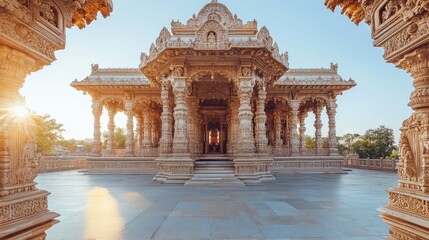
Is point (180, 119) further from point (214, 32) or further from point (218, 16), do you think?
point (218, 16)

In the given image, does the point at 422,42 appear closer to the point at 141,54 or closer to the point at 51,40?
the point at 51,40

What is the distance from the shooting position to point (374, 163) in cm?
2197

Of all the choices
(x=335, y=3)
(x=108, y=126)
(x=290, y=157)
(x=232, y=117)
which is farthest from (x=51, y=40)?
(x=108, y=126)

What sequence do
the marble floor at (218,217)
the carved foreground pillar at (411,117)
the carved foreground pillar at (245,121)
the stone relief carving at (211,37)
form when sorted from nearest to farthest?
the carved foreground pillar at (411,117), the marble floor at (218,217), the stone relief carving at (211,37), the carved foreground pillar at (245,121)

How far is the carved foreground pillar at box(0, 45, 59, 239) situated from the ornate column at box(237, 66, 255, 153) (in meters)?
8.88

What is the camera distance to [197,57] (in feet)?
38.2

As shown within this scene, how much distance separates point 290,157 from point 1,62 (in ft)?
56.2

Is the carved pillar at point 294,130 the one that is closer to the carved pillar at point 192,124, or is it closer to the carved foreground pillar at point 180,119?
the carved pillar at point 192,124

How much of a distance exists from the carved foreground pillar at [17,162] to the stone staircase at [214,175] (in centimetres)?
790

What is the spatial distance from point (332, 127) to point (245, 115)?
10.1m

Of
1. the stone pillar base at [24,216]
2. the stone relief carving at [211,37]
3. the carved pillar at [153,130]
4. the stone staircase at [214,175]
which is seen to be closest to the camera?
the stone pillar base at [24,216]

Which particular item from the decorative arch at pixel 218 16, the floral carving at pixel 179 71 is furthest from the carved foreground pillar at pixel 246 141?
the decorative arch at pixel 218 16

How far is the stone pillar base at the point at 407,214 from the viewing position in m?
2.73

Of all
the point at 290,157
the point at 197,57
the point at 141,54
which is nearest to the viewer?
the point at 197,57
